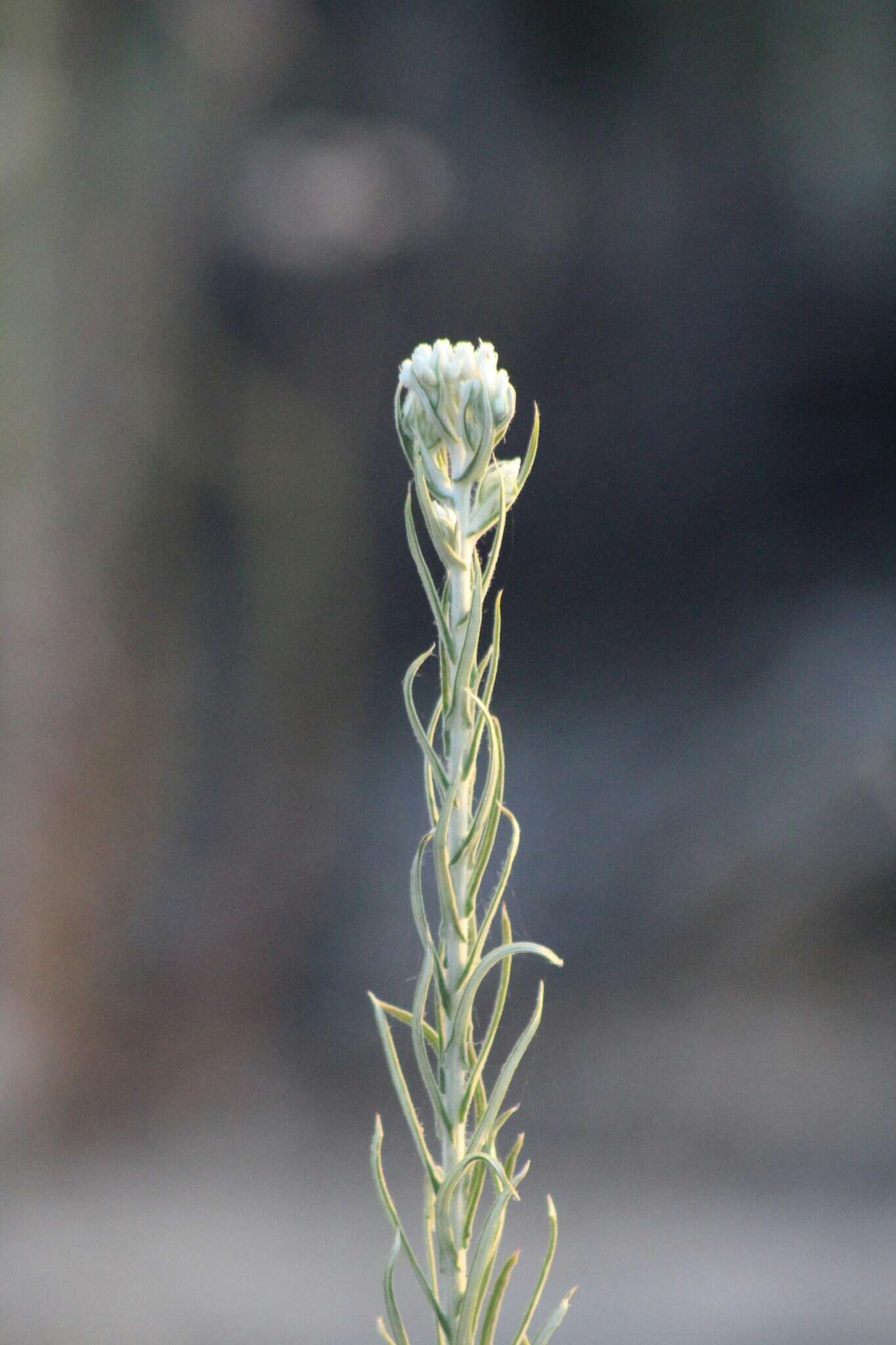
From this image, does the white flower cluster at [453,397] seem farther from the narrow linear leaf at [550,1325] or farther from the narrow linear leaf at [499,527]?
the narrow linear leaf at [550,1325]

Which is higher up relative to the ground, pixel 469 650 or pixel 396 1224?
pixel 469 650

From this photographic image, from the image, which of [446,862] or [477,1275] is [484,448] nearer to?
[446,862]

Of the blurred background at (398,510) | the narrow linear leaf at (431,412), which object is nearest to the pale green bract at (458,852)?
the narrow linear leaf at (431,412)

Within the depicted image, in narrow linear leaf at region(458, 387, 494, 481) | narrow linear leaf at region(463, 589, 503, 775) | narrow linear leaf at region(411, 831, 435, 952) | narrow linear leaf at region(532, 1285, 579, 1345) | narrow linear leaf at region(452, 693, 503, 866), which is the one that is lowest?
narrow linear leaf at region(532, 1285, 579, 1345)

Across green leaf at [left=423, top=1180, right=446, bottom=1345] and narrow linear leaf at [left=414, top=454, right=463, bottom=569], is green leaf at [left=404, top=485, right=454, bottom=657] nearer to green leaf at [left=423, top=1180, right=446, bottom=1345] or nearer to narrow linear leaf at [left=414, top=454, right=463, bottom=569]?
narrow linear leaf at [left=414, top=454, right=463, bottom=569]

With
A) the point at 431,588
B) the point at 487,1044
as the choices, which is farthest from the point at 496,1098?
the point at 431,588

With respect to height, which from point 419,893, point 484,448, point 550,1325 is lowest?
point 550,1325

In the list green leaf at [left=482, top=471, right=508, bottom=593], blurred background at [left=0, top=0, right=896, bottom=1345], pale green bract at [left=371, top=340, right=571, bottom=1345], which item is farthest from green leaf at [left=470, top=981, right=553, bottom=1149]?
blurred background at [left=0, top=0, right=896, bottom=1345]
